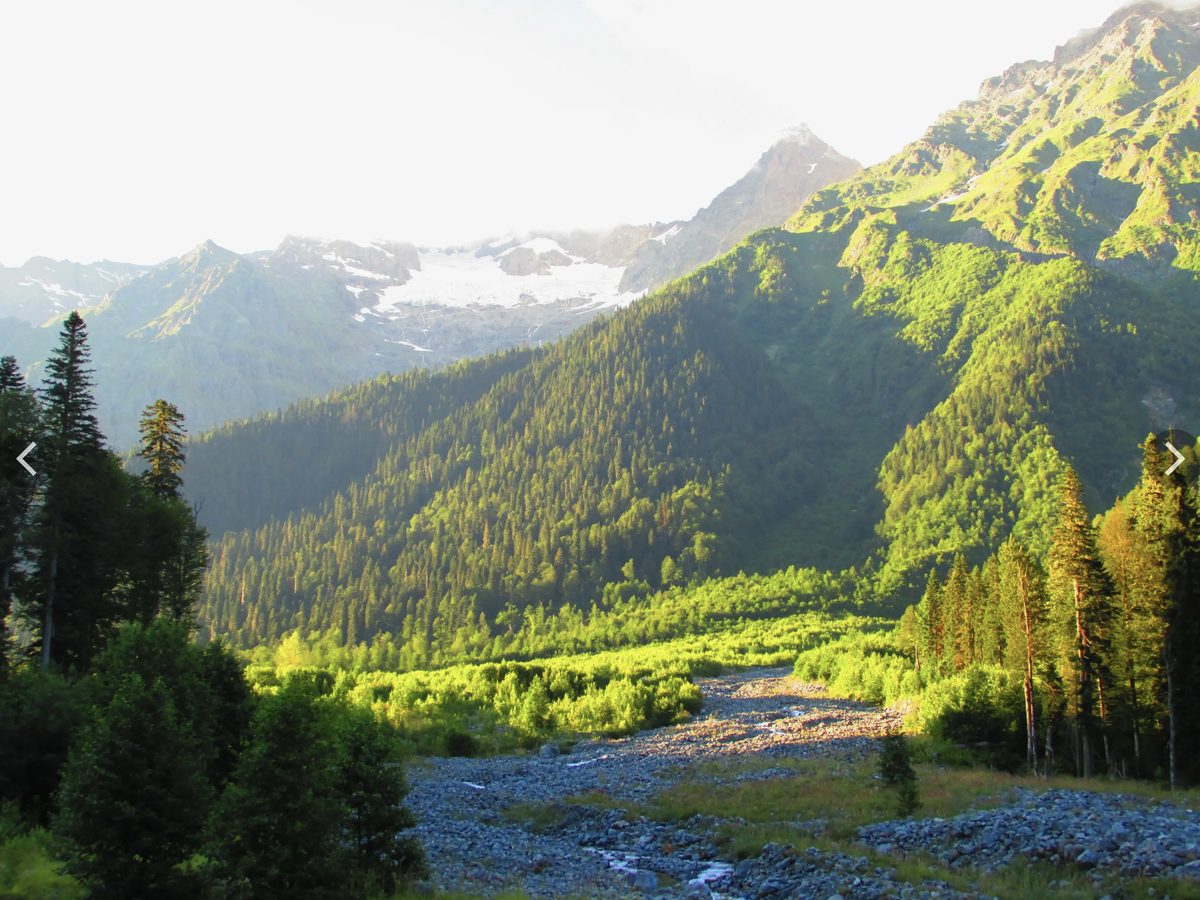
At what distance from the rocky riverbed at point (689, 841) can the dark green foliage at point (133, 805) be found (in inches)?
312

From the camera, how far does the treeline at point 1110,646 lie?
40.5 metres

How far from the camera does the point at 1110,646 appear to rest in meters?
44.4

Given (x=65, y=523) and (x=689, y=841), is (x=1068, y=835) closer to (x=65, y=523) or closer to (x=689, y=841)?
(x=689, y=841)

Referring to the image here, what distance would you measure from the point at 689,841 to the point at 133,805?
2138cm

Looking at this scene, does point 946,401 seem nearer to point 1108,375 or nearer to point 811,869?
point 1108,375

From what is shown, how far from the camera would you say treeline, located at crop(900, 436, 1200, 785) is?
133ft

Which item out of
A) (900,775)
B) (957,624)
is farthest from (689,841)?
(957,624)

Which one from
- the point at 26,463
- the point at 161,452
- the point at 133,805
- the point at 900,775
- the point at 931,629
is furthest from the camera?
the point at 931,629

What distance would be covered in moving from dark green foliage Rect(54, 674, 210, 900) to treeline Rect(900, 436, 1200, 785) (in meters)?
44.1

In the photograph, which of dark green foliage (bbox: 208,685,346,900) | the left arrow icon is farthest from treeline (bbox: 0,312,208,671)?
dark green foliage (bbox: 208,685,346,900)

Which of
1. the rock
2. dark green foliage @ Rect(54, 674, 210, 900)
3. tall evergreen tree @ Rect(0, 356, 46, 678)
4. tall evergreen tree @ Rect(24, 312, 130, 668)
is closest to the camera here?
dark green foliage @ Rect(54, 674, 210, 900)

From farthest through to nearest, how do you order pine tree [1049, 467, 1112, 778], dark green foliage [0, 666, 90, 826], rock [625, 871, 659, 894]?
pine tree [1049, 467, 1112, 778] → dark green foliage [0, 666, 90, 826] → rock [625, 871, 659, 894]

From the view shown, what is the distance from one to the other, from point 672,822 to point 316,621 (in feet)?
474

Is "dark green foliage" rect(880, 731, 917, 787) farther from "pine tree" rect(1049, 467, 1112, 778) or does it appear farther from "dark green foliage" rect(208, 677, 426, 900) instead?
"dark green foliage" rect(208, 677, 426, 900)
